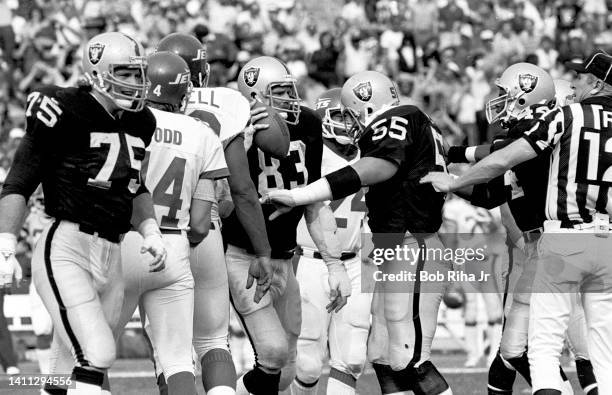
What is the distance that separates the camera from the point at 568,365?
11414mm

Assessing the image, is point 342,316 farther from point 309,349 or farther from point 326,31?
point 326,31

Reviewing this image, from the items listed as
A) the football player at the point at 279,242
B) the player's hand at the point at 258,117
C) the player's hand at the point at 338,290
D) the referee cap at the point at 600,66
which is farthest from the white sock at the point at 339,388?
the referee cap at the point at 600,66

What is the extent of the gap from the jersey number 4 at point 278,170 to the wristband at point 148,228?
54.0 inches

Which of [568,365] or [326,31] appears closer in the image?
[568,365]

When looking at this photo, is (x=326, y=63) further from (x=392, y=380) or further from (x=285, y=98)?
(x=392, y=380)

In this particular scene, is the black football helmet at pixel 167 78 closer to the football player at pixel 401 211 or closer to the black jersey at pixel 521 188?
the football player at pixel 401 211

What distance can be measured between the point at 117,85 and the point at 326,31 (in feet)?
43.4

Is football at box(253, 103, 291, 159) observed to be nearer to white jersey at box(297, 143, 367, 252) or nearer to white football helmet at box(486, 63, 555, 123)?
white jersey at box(297, 143, 367, 252)

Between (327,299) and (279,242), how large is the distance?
3.10 ft

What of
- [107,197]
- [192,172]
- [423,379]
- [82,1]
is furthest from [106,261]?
[82,1]

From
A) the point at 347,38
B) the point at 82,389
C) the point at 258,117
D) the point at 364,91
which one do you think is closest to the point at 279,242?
the point at 258,117

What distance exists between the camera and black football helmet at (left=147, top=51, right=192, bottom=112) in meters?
6.34

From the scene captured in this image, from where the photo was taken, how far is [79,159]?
5.64 metres

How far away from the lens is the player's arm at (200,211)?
6.28 metres
